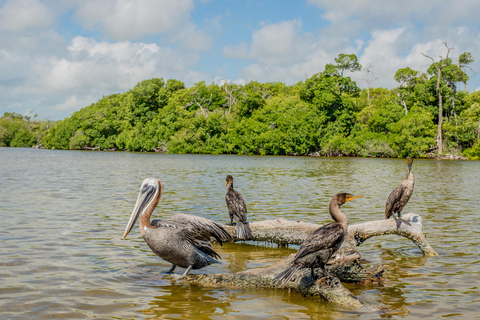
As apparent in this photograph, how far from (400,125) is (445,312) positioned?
175 feet

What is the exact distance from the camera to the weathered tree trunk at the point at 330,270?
5098 millimetres

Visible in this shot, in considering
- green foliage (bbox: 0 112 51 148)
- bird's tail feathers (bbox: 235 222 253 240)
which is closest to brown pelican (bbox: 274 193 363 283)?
bird's tail feathers (bbox: 235 222 253 240)

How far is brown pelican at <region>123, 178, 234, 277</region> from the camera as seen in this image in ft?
18.7

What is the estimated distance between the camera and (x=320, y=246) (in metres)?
5.02

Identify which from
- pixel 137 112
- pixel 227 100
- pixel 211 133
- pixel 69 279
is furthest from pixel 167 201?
pixel 137 112

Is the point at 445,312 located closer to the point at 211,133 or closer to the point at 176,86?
the point at 211,133

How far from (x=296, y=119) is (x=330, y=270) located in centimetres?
5854

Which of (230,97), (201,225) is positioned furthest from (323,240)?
(230,97)

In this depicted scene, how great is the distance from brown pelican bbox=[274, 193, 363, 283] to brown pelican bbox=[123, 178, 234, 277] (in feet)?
4.54

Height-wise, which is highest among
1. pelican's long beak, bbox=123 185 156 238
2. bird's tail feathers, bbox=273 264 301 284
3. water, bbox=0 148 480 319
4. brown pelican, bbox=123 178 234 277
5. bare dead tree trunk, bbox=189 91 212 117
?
bare dead tree trunk, bbox=189 91 212 117

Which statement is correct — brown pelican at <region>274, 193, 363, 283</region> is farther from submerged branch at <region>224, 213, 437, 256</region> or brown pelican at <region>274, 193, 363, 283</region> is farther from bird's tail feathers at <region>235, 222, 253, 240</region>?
bird's tail feathers at <region>235, 222, 253, 240</region>

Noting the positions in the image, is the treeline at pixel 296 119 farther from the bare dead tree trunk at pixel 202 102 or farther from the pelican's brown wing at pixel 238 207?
the pelican's brown wing at pixel 238 207

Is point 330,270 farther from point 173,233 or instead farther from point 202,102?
point 202,102

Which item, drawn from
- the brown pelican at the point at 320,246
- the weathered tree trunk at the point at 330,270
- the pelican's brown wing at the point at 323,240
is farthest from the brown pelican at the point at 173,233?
the pelican's brown wing at the point at 323,240
